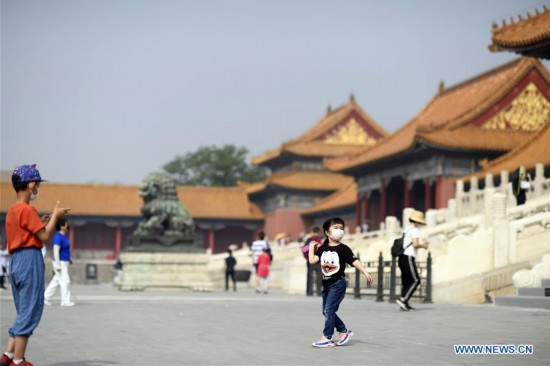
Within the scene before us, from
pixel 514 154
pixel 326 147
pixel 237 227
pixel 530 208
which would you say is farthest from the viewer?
→ pixel 237 227

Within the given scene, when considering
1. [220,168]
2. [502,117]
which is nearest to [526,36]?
[502,117]

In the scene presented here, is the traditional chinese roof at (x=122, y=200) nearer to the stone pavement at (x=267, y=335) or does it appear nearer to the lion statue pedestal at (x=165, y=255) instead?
the lion statue pedestal at (x=165, y=255)

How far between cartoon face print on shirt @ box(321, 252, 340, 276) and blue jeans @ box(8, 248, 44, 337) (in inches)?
115

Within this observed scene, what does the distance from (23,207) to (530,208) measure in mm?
13653

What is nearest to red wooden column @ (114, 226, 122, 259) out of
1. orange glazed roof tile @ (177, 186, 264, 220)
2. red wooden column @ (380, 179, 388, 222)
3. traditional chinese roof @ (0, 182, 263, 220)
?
traditional chinese roof @ (0, 182, 263, 220)

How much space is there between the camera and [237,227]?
59438mm

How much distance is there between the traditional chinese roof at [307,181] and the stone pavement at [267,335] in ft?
131

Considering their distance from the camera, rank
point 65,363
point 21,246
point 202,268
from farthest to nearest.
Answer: point 202,268 → point 65,363 → point 21,246

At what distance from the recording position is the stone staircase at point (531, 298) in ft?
43.0

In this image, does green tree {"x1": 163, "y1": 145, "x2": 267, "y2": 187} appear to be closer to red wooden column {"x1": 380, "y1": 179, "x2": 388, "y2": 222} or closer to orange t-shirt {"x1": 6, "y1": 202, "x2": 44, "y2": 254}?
red wooden column {"x1": 380, "y1": 179, "x2": 388, "y2": 222}

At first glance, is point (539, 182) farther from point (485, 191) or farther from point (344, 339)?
point (344, 339)

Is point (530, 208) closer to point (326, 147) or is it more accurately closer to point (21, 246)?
point (21, 246)

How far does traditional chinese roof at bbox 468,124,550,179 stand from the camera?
28953 mm

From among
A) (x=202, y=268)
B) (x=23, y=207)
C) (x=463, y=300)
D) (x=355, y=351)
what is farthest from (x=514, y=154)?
(x=23, y=207)
